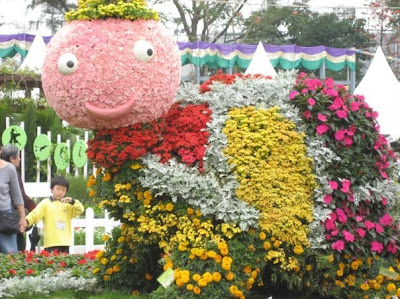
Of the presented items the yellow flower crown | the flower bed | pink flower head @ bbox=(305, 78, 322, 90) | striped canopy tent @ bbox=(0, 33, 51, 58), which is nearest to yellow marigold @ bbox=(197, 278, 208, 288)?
the flower bed

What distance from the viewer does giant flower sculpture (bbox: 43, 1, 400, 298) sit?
625 centimetres

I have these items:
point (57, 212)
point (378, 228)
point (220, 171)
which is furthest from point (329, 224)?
point (57, 212)

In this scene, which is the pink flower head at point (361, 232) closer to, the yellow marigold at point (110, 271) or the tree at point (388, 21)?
the yellow marigold at point (110, 271)

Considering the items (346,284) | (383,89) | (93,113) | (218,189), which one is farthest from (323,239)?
(383,89)

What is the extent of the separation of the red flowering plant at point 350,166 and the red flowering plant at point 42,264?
2.33 metres

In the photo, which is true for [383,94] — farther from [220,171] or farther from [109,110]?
[109,110]

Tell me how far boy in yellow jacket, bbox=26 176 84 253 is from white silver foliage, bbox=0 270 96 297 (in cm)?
123

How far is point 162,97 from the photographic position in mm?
6406

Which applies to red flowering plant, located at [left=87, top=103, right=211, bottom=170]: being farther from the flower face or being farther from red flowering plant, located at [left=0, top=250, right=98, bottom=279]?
red flowering plant, located at [left=0, top=250, right=98, bottom=279]

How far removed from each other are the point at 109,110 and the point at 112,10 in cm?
76

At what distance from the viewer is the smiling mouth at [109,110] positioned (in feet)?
20.4

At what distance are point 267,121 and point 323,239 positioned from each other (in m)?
1.00

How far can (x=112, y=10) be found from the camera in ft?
20.9

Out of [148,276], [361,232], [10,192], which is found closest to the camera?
[361,232]
